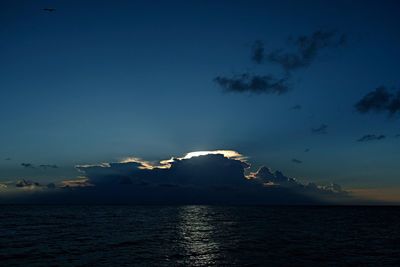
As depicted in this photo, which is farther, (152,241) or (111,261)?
(152,241)

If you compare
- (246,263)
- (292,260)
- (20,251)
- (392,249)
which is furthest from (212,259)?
(392,249)

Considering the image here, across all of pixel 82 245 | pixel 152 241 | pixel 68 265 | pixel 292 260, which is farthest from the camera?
pixel 152 241

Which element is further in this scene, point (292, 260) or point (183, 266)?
point (292, 260)

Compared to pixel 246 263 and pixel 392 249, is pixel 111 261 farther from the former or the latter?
pixel 392 249

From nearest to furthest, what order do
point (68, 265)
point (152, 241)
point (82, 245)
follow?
point (68, 265) → point (82, 245) → point (152, 241)

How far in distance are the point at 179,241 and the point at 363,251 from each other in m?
26.8

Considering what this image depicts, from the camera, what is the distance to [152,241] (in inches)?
2106

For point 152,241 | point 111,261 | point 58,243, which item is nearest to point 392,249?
point 152,241

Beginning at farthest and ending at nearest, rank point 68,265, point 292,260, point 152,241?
point 152,241
point 292,260
point 68,265

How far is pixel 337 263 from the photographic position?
120 ft

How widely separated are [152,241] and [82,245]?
10682 mm

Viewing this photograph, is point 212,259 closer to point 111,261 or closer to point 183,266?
point 183,266

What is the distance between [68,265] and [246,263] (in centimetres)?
1847

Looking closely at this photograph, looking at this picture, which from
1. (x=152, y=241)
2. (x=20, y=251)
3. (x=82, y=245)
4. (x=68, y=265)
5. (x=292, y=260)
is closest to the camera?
(x=68, y=265)
